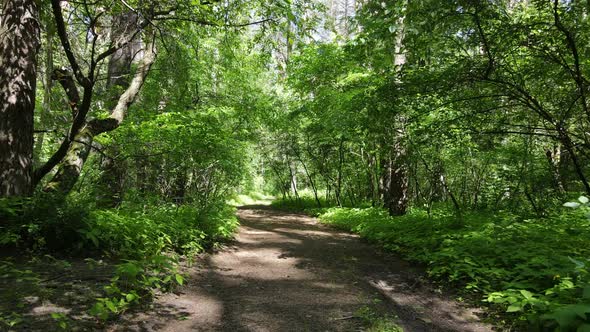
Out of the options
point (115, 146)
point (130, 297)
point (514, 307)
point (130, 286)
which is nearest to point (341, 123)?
point (115, 146)

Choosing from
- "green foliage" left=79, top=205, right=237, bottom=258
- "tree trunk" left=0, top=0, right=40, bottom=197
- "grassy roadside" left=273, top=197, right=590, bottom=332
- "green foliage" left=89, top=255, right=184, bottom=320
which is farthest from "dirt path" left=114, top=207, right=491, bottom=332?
"tree trunk" left=0, top=0, right=40, bottom=197

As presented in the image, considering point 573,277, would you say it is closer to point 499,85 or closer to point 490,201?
point 499,85

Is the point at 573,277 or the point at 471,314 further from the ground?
the point at 573,277

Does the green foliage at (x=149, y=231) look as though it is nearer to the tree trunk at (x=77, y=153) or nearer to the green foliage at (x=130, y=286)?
the green foliage at (x=130, y=286)

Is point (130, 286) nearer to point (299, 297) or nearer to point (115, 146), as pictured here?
point (299, 297)

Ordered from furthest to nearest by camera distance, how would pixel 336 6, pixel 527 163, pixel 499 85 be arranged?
1. pixel 336 6
2. pixel 527 163
3. pixel 499 85

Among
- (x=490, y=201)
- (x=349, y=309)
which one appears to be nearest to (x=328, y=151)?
(x=490, y=201)

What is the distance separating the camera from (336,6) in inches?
1288

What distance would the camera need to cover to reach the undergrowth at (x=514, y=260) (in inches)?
124

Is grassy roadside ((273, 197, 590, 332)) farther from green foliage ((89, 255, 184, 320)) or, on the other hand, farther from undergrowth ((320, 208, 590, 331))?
green foliage ((89, 255, 184, 320))

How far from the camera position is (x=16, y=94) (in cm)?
462

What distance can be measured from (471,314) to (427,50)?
179 inches

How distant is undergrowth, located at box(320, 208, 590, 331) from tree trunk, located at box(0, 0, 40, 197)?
601 cm

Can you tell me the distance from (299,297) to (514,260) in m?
3.00
